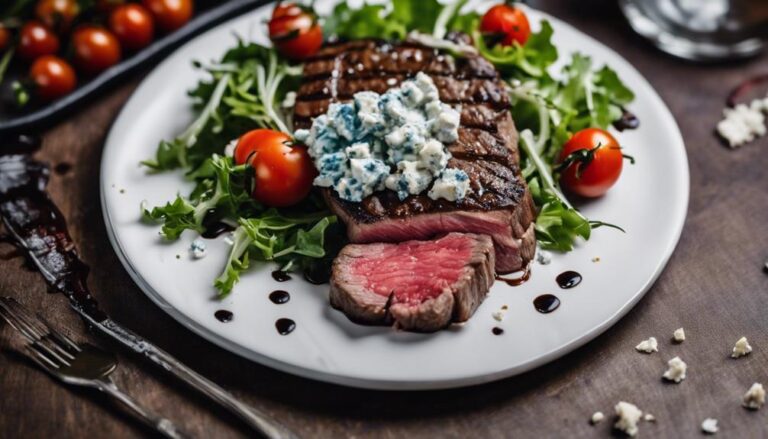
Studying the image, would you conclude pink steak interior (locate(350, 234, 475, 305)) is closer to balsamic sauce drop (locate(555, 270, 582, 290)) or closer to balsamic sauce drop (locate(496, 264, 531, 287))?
balsamic sauce drop (locate(496, 264, 531, 287))

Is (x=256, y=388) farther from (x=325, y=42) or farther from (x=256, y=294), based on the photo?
(x=325, y=42)

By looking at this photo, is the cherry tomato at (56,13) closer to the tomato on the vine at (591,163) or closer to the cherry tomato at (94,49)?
the cherry tomato at (94,49)

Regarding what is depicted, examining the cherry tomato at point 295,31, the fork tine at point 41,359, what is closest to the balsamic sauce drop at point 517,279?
the cherry tomato at point 295,31

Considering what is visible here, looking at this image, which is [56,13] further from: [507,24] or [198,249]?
[507,24]

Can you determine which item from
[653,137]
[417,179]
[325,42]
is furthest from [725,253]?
[325,42]

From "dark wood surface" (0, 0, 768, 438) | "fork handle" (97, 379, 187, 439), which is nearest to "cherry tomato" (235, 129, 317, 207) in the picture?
"dark wood surface" (0, 0, 768, 438)

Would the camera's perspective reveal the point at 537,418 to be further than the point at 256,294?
No
